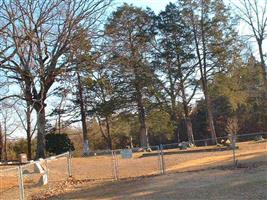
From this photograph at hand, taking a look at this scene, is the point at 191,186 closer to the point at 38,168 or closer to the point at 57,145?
the point at 38,168

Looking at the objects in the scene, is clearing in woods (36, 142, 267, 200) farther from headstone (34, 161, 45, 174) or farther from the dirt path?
headstone (34, 161, 45, 174)

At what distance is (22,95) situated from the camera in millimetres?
25156

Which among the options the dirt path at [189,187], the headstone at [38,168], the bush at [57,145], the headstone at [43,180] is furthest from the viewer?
the bush at [57,145]

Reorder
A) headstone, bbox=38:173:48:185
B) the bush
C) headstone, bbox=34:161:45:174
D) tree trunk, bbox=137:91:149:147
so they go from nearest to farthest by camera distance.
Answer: headstone, bbox=38:173:48:185
headstone, bbox=34:161:45:174
the bush
tree trunk, bbox=137:91:149:147

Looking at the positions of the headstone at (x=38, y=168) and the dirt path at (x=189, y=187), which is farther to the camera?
the headstone at (x=38, y=168)

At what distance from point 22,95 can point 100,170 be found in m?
6.02

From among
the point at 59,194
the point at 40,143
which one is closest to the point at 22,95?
the point at 40,143

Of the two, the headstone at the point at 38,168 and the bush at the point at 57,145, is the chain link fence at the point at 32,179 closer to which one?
the headstone at the point at 38,168

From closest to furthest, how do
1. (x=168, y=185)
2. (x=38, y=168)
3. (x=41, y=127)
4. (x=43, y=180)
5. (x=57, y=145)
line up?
(x=168, y=185), (x=43, y=180), (x=38, y=168), (x=41, y=127), (x=57, y=145)

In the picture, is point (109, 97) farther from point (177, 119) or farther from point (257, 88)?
point (257, 88)

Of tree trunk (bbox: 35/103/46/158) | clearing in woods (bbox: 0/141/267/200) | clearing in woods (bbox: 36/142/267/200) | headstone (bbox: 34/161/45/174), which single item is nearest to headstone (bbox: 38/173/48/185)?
clearing in woods (bbox: 0/141/267/200)

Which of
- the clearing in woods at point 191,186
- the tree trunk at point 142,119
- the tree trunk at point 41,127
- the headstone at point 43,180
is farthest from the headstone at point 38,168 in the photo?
the tree trunk at point 142,119

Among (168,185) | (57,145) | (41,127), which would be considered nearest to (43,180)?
(168,185)

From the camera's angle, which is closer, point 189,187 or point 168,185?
point 189,187
